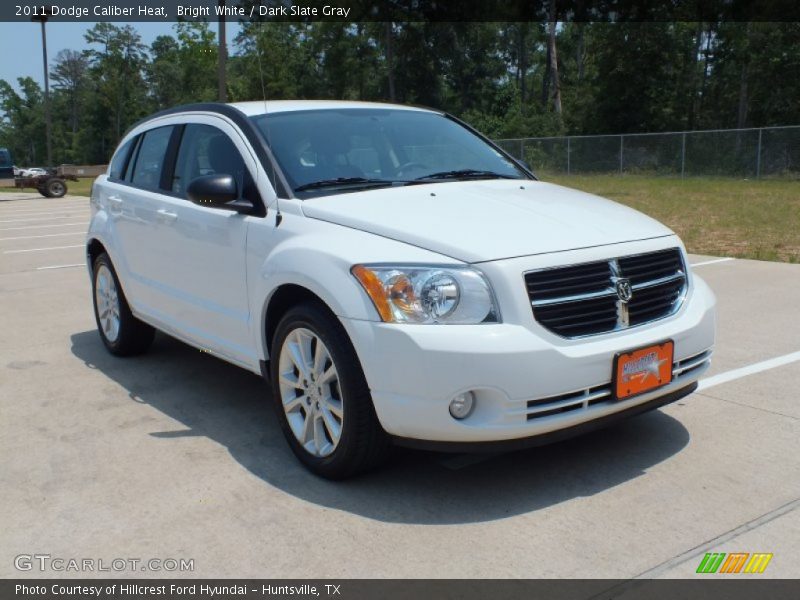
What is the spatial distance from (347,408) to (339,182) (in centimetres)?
132

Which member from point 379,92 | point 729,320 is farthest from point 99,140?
point 729,320

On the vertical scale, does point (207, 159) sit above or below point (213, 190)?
Answer: above

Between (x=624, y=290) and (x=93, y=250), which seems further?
(x=93, y=250)

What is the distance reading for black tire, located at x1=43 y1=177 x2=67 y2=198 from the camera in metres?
31.3

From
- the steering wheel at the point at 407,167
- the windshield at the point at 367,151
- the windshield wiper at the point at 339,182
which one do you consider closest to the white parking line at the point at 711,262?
the windshield at the point at 367,151

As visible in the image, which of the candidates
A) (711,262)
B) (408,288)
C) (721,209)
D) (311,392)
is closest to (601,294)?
(408,288)

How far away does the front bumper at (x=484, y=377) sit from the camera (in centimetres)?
332

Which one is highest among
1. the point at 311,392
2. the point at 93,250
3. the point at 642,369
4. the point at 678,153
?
the point at 678,153

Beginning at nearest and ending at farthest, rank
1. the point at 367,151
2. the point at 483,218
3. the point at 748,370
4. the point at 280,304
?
the point at 483,218
the point at 280,304
the point at 367,151
the point at 748,370

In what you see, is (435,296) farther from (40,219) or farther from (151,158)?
(40,219)

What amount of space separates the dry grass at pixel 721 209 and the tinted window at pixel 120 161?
24.8 feet

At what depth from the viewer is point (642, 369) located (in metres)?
3.64

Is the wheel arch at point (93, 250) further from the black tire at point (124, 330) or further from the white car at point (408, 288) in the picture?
the white car at point (408, 288)

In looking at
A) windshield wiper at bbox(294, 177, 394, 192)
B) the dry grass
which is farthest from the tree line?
windshield wiper at bbox(294, 177, 394, 192)
